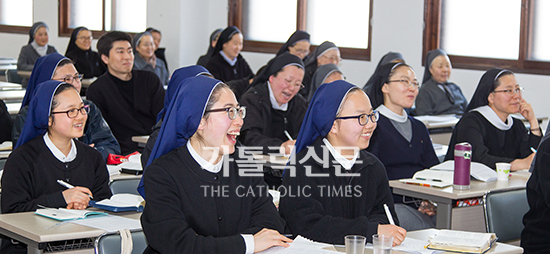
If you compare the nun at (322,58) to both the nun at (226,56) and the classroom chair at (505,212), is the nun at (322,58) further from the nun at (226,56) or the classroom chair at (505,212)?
the classroom chair at (505,212)

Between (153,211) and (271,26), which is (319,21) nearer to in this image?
(271,26)

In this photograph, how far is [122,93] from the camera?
207 inches

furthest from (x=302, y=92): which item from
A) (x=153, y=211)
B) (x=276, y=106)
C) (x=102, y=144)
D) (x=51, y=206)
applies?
(x=153, y=211)

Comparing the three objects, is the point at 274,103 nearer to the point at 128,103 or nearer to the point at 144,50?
the point at 128,103

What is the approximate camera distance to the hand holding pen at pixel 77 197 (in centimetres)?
284

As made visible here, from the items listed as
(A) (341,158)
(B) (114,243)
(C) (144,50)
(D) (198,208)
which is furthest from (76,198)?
(C) (144,50)

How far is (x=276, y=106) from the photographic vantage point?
489 cm

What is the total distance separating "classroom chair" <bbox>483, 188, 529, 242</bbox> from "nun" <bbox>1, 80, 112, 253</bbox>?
1819 mm

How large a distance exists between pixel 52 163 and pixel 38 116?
238 mm

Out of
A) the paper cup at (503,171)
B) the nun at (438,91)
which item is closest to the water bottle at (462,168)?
the paper cup at (503,171)

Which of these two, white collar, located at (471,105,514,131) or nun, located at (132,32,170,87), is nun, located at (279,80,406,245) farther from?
nun, located at (132,32,170,87)

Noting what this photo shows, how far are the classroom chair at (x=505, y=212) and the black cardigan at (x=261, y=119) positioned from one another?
72.9 inches

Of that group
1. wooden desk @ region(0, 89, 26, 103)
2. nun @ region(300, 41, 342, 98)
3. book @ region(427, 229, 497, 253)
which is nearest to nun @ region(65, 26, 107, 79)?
wooden desk @ region(0, 89, 26, 103)

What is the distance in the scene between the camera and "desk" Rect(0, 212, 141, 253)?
→ 2.36m
